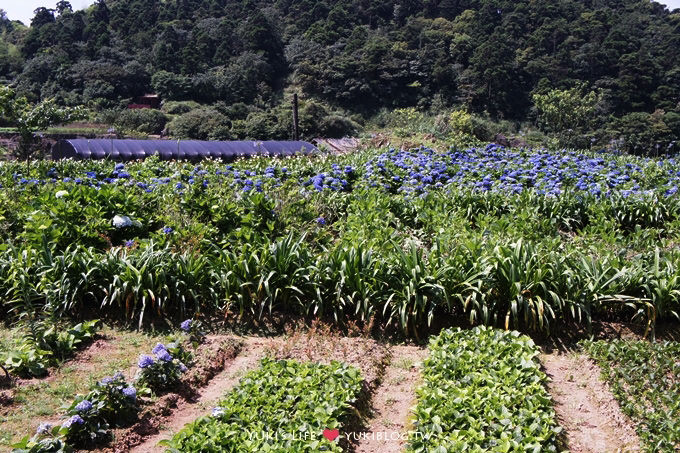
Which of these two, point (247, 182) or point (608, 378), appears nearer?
point (608, 378)

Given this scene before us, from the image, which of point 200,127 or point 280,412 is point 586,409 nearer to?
point 280,412

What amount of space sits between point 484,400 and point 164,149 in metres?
20.4

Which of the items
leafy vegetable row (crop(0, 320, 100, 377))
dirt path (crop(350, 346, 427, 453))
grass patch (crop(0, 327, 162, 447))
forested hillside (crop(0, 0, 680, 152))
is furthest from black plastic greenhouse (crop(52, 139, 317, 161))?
dirt path (crop(350, 346, 427, 453))

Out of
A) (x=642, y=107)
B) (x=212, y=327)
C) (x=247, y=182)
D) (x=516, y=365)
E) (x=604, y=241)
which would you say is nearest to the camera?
(x=516, y=365)

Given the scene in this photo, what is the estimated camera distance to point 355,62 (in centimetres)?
5016

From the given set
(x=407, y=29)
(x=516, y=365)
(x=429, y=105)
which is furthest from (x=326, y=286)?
(x=407, y=29)

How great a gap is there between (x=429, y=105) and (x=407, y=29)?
640 inches

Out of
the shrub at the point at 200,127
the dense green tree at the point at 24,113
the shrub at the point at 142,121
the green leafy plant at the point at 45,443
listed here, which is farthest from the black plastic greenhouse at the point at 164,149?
the shrub at the point at 142,121

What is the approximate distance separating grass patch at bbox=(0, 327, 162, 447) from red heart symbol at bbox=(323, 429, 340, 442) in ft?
5.10

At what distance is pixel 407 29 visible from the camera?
202ft

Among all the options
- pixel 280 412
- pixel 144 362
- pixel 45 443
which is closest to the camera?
pixel 45 443

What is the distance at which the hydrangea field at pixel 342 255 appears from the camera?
5.02 metres

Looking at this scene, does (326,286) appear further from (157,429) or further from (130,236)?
(130,236)

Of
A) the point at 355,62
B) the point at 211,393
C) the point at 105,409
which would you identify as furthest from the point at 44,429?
the point at 355,62
